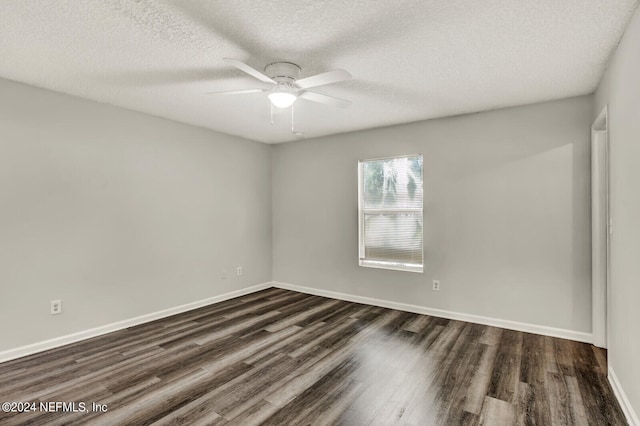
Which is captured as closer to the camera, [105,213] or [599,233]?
[599,233]

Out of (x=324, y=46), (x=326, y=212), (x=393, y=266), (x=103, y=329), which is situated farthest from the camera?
(x=326, y=212)

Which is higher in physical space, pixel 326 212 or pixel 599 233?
pixel 326 212

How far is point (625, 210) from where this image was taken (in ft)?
6.76

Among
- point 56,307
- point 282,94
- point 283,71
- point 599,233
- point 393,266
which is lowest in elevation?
point 56,307

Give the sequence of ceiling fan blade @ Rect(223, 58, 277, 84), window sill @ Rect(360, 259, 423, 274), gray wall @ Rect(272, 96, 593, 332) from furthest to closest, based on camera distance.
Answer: window sill @ Rect(360, 259, 423, 274) < gray wall @ Rect(272, 96, 593, 332) < ceiling fan blade @ Rect(223, 58, 277, 84)

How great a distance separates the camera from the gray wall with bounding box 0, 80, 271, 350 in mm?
2881

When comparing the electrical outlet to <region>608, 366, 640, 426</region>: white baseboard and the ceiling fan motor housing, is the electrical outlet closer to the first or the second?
the ceiling fan motor housing

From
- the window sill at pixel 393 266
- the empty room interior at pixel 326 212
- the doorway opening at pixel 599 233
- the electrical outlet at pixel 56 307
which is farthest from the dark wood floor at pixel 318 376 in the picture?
the window sill at pixel 393 266

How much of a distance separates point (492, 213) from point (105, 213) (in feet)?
13.6

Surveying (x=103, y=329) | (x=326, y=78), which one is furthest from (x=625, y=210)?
(x=103, y=329)

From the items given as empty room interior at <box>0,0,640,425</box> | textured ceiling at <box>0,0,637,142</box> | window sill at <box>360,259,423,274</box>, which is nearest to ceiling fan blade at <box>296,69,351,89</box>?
empty room interior at <box>0,0,640,425</box>

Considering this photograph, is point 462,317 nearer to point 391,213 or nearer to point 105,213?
point 391,213

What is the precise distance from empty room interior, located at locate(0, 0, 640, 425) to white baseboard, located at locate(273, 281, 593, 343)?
0.02 meters

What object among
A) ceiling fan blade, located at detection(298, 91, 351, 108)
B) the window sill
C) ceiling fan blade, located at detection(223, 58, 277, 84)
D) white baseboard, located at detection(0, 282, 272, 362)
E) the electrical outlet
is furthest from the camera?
the window sill
